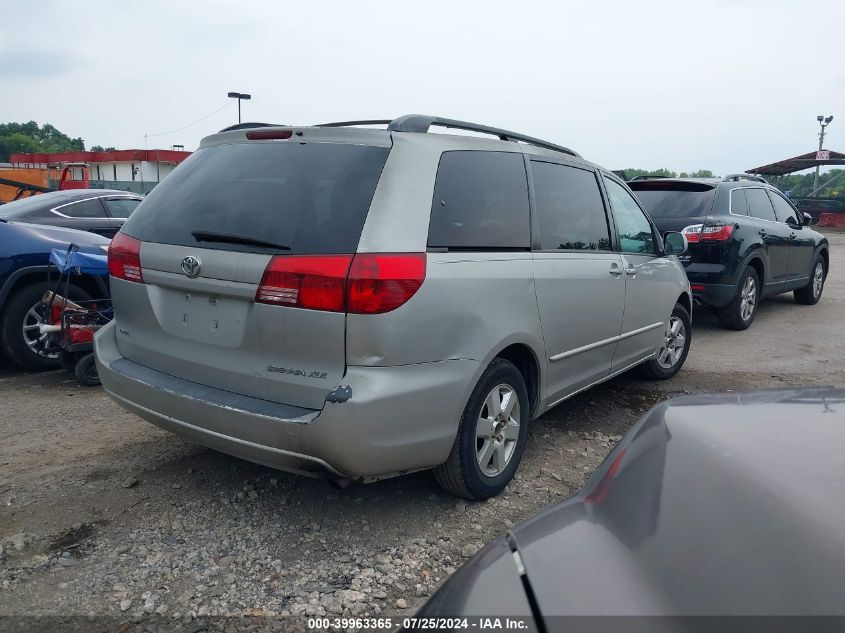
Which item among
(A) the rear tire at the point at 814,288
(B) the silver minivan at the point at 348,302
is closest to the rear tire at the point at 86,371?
(B) the silver minivan at the point at 348,302

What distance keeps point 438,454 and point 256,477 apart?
111 centimetres

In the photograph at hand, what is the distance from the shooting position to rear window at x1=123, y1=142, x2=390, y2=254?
2.74 metres

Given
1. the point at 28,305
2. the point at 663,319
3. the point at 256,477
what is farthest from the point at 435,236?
the point at 28,305

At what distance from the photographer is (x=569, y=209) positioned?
13.1 feet

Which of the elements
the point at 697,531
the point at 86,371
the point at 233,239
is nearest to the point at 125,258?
the point at 233,239

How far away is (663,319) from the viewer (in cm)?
509

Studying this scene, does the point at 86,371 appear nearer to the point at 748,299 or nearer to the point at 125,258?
the point at 125,258

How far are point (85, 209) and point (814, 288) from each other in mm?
9573

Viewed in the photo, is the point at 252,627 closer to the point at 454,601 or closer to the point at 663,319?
the point at 454,601

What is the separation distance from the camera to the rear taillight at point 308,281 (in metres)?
2.62

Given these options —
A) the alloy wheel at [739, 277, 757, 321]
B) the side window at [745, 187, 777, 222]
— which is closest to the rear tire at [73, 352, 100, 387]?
the alloy wheel at [739, 277, 757, 321]

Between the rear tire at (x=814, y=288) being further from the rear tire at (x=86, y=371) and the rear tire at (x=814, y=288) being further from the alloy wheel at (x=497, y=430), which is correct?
the rear tire at (x=86, y=371)

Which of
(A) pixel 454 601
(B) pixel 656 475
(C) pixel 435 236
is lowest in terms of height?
(A) pixel 454 601

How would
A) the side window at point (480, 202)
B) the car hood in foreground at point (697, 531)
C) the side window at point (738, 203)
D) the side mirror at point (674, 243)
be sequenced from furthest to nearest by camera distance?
the side window at point (738, 203)
the side mirror at point (674, 243)
the side window at point (480, 202)
the car hood in foreground at point (697, 531)
